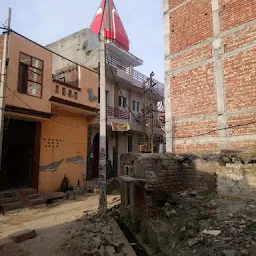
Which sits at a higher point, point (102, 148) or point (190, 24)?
point (190, 24)

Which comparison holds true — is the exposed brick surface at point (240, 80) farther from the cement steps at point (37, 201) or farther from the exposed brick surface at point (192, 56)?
the cement steps at point (37, 201)

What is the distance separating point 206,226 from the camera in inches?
187

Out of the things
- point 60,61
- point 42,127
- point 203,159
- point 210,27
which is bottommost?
point 203,159

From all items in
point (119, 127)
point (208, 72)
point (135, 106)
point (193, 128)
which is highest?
point (135, 106)

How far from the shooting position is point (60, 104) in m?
13.3

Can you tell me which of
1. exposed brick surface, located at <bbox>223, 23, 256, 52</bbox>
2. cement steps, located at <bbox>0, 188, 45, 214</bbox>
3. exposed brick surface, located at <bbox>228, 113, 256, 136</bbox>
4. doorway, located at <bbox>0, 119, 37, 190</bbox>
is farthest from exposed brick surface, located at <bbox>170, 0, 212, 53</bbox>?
cement steps, located at <bbox>0, 188, 45, 214</bbox>

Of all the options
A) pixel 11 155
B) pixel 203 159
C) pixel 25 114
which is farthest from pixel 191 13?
pixel 11 155

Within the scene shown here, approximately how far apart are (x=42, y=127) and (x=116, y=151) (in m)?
8.48

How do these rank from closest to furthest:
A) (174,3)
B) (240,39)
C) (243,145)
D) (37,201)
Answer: (243,145) → (240,39) → (174,3) → (37,201)

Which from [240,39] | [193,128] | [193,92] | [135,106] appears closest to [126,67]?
[135,106]

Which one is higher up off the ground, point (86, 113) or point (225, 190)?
point (86, 113)

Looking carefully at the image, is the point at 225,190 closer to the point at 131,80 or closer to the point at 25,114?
the point at 25,114

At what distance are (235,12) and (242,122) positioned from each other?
3611 millimetres

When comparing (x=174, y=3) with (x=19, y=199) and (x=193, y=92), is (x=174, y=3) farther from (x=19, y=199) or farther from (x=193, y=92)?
(x=19, y=199)
